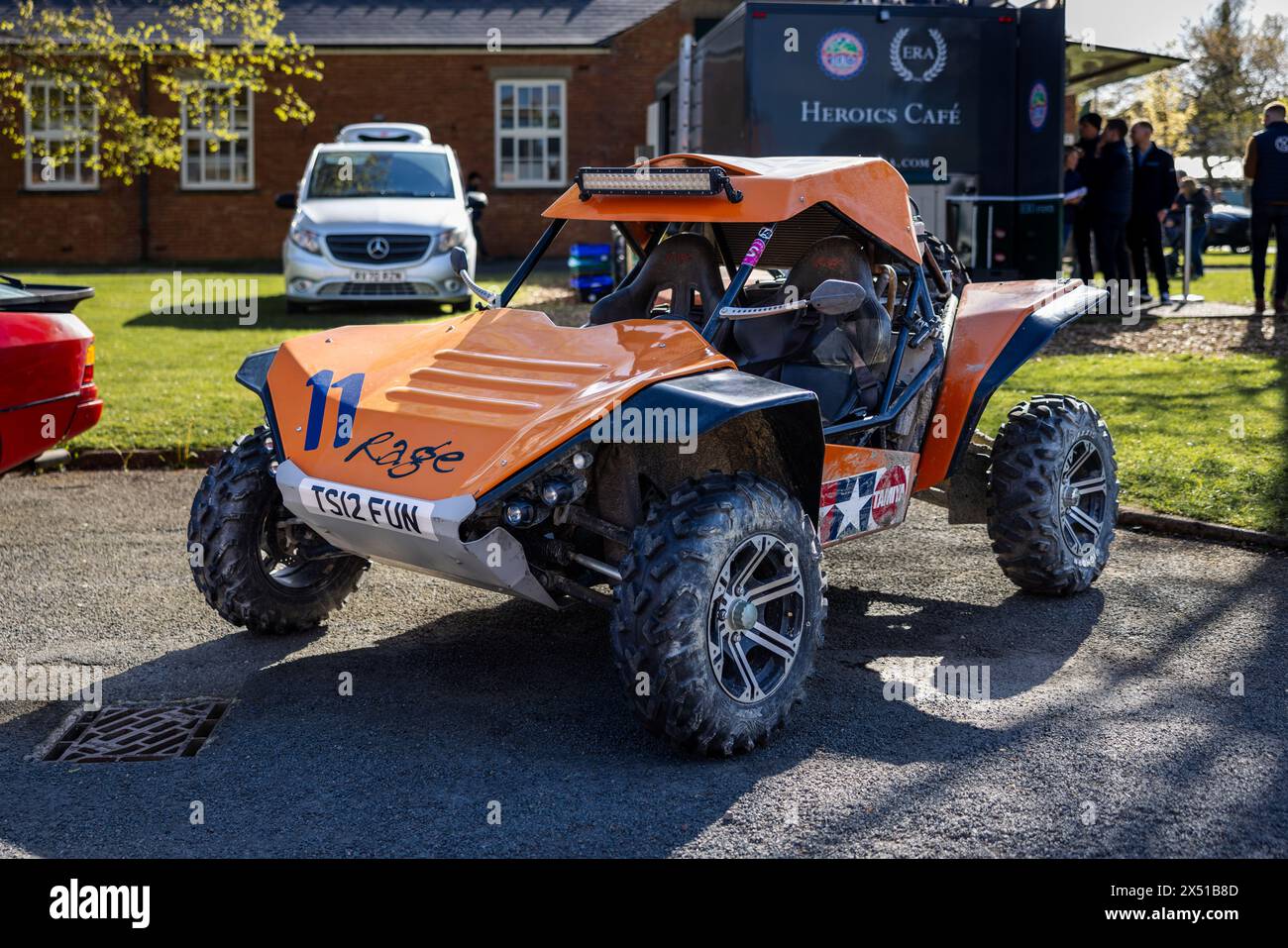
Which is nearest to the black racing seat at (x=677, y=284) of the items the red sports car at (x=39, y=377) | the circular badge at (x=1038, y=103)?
the red sports car at (x=39, y=377)

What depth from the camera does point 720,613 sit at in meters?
4.66

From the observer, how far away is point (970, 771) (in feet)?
14.8

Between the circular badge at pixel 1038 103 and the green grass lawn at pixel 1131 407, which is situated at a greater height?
the circular badge at pixel 1038 103

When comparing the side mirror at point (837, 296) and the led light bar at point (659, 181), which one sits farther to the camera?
the led light bar at point (659, 181)

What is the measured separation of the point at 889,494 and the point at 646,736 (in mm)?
1636

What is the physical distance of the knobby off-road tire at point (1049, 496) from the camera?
20.7 feet

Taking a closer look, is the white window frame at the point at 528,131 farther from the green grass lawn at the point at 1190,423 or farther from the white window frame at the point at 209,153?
the green grass lawn at the point at 1190,423

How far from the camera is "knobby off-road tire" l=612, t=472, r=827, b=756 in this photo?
4.46 meters

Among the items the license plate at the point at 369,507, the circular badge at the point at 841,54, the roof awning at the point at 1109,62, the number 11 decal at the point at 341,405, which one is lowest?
the license plate at the point at 369,507

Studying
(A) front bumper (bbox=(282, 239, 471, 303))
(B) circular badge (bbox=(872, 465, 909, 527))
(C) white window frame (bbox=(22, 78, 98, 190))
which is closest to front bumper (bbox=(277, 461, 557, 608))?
(B) circular badge (bbox=(872, 465, 909, 527))

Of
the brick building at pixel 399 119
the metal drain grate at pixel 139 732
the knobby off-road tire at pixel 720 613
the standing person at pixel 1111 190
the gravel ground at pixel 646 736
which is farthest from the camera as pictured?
the brick building at pixel 399 119

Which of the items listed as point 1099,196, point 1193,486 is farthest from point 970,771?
point 1099,196

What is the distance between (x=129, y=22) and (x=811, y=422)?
28.9m

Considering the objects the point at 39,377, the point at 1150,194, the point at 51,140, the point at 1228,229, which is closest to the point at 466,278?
the point at 39,377
